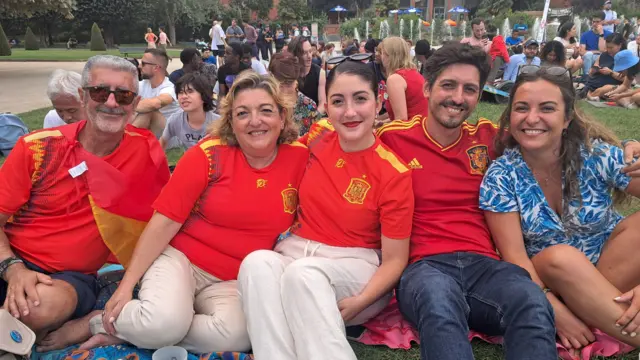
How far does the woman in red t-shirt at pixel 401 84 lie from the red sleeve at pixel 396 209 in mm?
2659

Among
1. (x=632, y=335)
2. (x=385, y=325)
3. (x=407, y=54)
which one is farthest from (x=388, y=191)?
(x=407, y=54)

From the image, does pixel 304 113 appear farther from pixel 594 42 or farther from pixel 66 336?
pixel 594 42

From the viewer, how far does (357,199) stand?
9.43 feet

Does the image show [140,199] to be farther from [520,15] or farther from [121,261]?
[520,15]

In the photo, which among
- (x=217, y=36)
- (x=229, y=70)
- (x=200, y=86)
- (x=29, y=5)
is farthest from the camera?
(x=217, y=36)

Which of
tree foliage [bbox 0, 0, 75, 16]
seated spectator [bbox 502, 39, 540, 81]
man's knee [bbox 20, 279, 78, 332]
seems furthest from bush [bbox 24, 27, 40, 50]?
man's knee [bbox 20, 279, 78, 332]

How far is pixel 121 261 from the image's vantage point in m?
3.10

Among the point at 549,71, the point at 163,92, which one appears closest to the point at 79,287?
the point at 549,71

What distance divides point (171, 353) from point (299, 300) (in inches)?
Answer: 31.0

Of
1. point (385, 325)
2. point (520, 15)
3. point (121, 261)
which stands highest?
point (520, 15)

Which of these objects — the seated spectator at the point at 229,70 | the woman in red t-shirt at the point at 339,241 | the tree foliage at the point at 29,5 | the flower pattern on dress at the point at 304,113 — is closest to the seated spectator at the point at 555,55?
the flower pattern on dress at the point at 304,113

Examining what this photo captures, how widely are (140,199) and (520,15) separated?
4632 cm

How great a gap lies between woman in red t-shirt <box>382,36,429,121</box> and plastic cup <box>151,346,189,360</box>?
3.73 metres

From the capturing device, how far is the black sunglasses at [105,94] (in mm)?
2928
